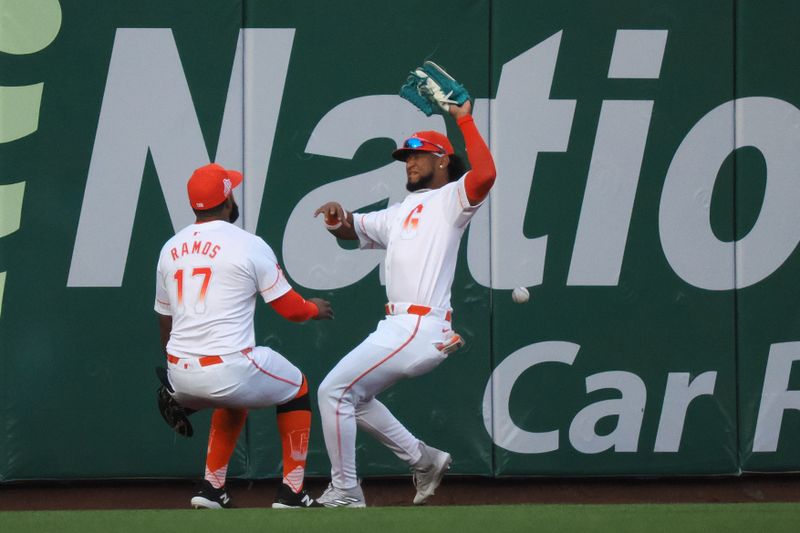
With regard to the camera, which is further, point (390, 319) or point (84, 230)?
point (84, 230)

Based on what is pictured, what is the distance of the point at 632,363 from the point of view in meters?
7.19

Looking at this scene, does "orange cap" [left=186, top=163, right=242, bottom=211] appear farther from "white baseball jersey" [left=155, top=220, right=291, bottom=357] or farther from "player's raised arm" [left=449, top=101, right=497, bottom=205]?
"player's raised arm" [left=449, top=101, right=497, bottom=205]

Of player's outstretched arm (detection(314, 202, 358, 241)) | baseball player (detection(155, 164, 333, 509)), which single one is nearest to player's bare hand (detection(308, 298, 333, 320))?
baseball player (detection(155, 164, 333, 509))

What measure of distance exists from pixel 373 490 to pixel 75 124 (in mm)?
2959

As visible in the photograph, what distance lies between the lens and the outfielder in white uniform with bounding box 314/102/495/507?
17.6ft

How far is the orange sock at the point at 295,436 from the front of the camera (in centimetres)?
534

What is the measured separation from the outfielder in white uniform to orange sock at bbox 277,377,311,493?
0.36ft

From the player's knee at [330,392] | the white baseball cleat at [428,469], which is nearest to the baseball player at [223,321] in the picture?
the player's knee at [330,392]

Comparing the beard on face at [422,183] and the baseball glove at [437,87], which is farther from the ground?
the baseball glove at [437,87]

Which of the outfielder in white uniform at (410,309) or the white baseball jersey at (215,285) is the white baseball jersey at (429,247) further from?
the white baseball jersey at (215,285)

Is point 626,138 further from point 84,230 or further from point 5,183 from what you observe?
point 5,183

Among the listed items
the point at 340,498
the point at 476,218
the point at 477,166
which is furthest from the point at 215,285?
the point at 476,218

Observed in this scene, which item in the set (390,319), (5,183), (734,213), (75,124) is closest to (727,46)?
(734,213)

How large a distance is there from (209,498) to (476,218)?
2.65 metres
